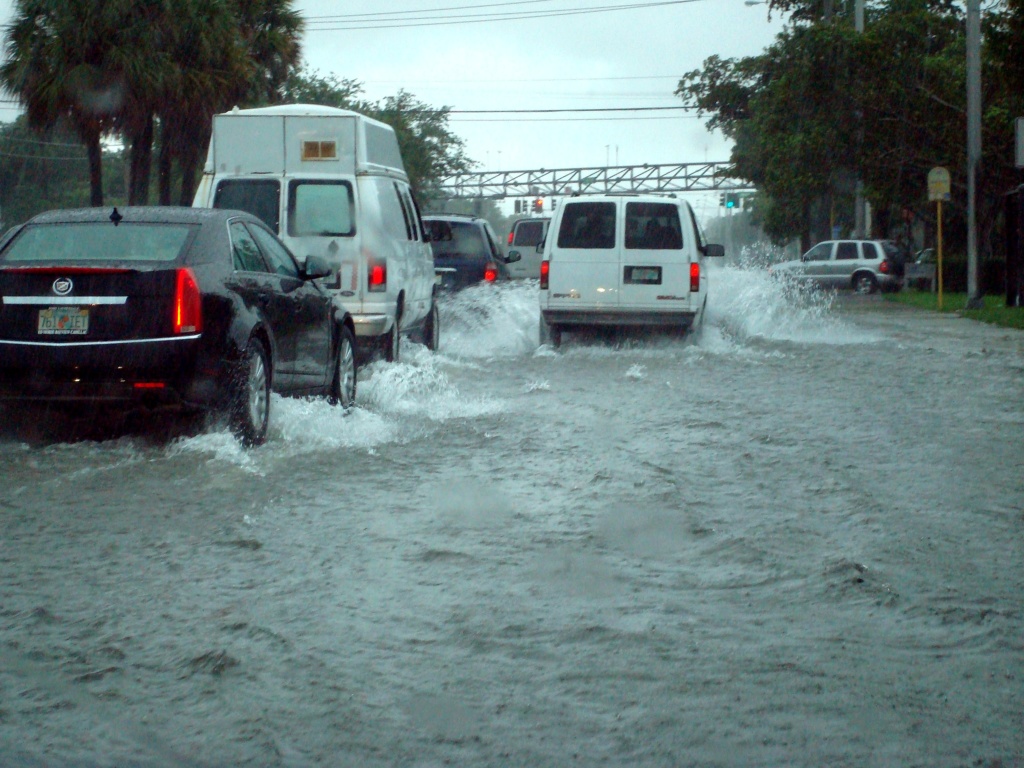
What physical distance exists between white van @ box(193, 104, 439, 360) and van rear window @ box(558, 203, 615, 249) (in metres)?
3.51

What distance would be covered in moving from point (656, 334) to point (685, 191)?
8742cm

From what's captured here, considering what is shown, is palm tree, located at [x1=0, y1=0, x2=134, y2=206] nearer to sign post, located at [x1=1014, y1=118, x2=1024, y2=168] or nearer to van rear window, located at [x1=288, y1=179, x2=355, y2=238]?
sign post, located at [x1=1014, y1=118, x2=1024, y2=168]

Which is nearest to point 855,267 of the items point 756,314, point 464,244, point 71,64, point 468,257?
point 71,64

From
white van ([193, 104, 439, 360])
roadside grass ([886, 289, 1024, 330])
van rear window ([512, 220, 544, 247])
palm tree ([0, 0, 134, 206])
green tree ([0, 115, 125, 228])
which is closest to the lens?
white van ([193, 104, 439, 360])

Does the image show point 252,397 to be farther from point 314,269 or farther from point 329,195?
point 329,195

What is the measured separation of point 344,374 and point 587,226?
24.4 ft

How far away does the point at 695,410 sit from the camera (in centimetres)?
1199

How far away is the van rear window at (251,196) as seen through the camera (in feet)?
48.3

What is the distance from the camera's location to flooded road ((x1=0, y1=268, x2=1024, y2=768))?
4234 millimetres

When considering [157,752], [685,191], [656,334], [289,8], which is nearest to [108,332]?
[157,752]

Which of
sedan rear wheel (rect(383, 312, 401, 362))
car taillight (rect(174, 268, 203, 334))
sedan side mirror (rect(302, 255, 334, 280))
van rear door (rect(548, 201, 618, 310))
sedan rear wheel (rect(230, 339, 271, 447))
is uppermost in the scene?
van rear door (rect(548, 201, 618, 310))

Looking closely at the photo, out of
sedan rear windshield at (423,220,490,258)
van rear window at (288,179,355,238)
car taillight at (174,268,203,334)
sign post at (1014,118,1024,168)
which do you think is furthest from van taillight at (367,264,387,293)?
sign post at (1014,118,1024,168)

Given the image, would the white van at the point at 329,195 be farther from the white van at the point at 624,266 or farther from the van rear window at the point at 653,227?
the van rear window at the point at 653,227

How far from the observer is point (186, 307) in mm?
9000
